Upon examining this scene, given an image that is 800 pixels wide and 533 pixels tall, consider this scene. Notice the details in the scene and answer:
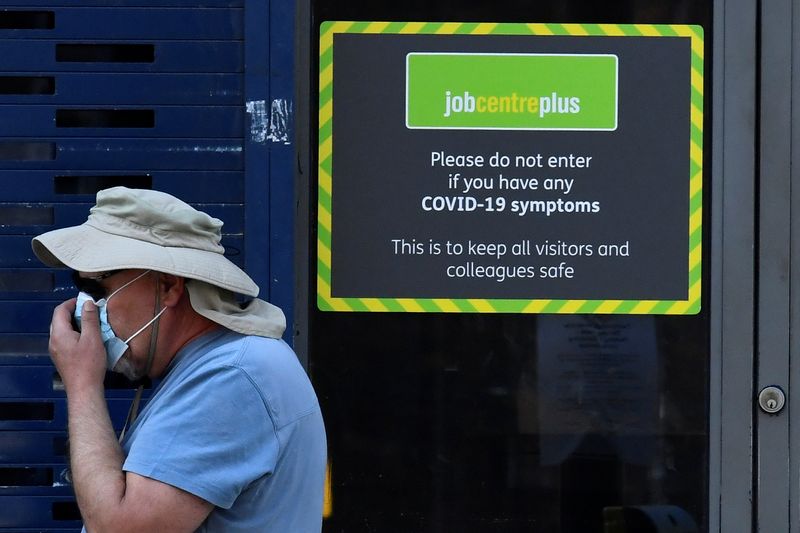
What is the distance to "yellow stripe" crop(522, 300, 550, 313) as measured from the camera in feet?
11.4

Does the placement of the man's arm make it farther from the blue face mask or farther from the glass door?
the glass door

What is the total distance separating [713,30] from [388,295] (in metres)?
1.32

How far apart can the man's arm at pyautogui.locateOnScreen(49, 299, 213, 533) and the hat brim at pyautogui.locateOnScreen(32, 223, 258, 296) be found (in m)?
0.16

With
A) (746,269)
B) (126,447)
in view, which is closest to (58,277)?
(126,447)

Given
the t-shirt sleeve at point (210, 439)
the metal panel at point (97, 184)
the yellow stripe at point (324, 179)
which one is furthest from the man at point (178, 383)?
the yellow stripe at point (324, 179)

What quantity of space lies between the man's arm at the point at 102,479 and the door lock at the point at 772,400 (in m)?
2.11

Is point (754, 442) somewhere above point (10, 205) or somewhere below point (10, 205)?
below

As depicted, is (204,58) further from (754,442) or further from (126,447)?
(754,442)

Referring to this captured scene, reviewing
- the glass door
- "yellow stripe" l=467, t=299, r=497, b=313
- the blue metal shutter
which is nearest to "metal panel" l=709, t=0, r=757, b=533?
the glass door

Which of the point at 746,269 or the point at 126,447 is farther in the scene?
the point at 746,269

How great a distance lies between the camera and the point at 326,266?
3.46 m

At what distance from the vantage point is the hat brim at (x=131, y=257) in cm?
209

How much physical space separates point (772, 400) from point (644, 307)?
1.61 ft

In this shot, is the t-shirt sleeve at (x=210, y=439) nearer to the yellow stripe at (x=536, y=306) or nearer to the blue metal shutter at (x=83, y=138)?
the blue metal shutter at (x=83, y=138)
